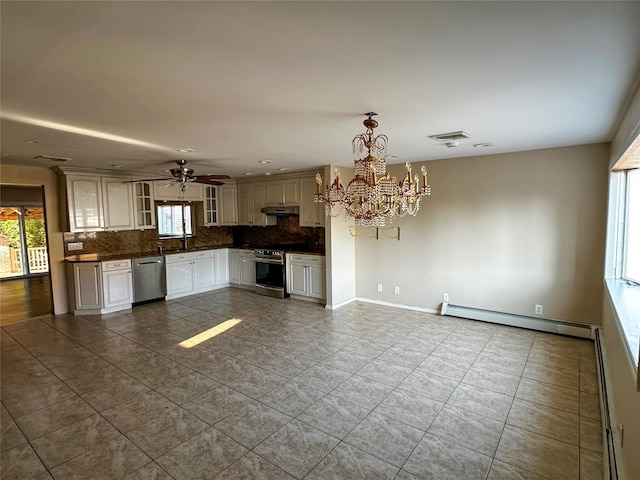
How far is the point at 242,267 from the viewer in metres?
7.59

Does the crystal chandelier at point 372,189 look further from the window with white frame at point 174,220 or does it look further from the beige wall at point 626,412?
the window with white frame at point 174,220

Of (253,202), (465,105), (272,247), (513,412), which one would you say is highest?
(465,105)

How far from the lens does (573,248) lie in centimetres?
434

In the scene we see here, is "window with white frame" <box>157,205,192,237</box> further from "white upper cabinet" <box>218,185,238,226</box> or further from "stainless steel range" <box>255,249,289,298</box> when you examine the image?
"stainless steel range" <box>255,249,289,298</box>

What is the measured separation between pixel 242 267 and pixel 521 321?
551 cm

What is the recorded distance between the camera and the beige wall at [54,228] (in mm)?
5387

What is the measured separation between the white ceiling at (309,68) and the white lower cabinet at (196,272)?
12.1ft

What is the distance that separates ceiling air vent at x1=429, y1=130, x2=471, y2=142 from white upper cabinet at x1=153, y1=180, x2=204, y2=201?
515 centimetres

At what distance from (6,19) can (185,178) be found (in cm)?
363

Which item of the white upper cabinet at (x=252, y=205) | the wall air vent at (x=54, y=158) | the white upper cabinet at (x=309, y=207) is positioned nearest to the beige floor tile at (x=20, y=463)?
the wall air vent at (x=54, y=158)

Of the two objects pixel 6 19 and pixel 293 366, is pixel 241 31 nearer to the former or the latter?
pixel 6 19

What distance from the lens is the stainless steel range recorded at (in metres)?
6.73

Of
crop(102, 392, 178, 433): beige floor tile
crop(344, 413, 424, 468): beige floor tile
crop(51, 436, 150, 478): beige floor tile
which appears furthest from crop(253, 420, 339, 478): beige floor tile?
crop(102, 392, 178, 433): beige floor tile

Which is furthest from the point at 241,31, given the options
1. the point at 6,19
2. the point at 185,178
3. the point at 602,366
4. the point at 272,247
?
the point at 272,247
